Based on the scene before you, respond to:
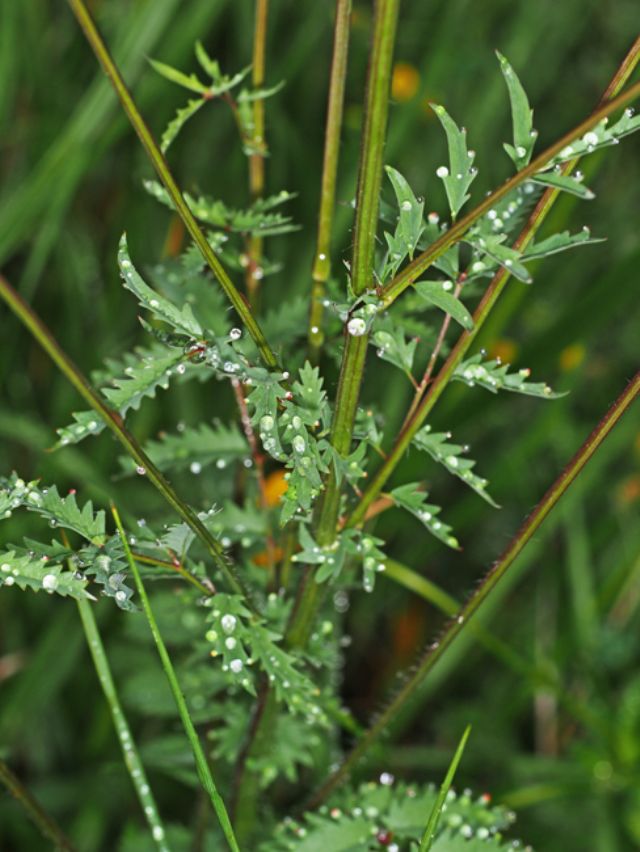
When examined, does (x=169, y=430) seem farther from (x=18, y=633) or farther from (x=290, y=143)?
A: (x=290, y=143)

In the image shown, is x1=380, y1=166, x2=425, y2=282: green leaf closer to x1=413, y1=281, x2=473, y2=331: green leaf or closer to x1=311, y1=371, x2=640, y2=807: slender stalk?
x1=413, y1=281, x2=473, y2=331: green leaf

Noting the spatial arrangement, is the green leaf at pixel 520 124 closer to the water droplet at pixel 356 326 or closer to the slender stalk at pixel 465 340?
the slender stalk at pixel 465 340

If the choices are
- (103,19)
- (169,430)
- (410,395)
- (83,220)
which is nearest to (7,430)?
(169,430)

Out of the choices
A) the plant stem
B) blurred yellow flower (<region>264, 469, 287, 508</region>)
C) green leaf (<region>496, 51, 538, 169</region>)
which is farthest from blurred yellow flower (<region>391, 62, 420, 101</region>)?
green leaf (<region>496, 51, 538, 169</region>)

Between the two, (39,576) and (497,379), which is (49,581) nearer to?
(39,576)

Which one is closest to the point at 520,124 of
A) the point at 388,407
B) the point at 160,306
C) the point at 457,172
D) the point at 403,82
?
the point at 457,172
